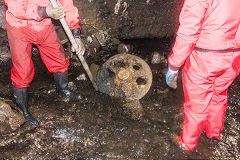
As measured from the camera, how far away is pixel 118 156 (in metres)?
2.72

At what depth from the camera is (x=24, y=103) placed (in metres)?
3.00

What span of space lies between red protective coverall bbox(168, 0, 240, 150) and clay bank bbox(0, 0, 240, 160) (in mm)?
690

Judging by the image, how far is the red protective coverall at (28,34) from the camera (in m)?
2.37

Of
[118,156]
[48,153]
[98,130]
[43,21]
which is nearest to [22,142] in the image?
[48,153]

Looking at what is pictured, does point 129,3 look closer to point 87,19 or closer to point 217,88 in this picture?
point 87,19

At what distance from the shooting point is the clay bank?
9.19ft

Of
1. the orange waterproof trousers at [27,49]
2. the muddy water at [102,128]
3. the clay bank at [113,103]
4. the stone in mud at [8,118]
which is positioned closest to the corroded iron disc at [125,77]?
the clay bank at [113,103]

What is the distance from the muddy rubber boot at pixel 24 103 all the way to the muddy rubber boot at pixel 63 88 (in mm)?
544

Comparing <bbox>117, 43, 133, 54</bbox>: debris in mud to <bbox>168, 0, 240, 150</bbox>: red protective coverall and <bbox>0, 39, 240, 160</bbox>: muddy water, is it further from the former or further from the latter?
<bbox>168, 0, 240, 150</bbox>: red protective coverall

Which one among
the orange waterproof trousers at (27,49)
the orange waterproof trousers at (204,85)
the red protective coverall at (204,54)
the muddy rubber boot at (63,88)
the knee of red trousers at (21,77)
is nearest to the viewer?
the red protective coverall at (204,54)

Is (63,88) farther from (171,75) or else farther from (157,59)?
(157,59)

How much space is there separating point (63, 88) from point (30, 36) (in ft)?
3.54

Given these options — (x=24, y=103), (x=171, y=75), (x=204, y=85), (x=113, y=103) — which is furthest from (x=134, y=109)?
(x=24, y=103)

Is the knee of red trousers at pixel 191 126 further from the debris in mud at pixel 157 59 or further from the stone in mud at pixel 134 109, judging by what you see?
the debris in mud at pixel 157 59
